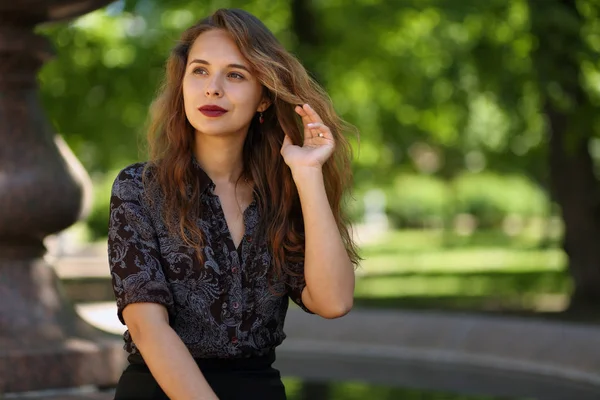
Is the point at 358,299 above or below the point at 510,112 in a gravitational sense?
below

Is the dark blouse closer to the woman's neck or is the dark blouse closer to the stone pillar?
the woman's neck

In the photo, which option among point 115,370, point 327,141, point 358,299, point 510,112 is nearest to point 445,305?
point 358,299

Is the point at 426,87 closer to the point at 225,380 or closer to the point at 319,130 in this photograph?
the point at 319,130

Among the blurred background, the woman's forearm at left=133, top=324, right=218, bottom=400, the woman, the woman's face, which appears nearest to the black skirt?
the woman

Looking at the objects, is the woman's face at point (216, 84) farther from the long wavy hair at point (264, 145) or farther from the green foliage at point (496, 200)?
the green foliage at point (496, 200)

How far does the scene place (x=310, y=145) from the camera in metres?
2.99

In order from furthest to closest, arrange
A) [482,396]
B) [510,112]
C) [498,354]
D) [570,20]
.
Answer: [510,112] < [570,20] < [498,354] < [482,396]

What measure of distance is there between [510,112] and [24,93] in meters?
6.58

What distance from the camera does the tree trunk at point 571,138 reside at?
10.0 metres

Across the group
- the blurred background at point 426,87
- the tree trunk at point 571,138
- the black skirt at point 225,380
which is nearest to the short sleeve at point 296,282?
the black skirt at point 225,380

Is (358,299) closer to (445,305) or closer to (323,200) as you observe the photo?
(445,305)

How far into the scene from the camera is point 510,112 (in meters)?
10.9

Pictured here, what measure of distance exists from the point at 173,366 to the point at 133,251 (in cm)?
32

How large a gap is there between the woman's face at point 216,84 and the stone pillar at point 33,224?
2.35 m
